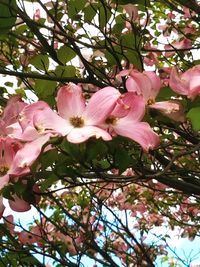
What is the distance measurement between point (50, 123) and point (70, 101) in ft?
0.26

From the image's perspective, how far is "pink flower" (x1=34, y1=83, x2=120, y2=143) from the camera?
874 millimetres

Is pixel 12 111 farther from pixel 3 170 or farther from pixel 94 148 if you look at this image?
pixel 94 148

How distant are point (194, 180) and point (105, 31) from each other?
1.95 feet

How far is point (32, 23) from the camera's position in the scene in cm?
156

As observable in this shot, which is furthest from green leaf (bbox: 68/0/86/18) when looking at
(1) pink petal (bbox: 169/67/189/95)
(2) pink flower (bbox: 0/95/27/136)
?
(1) pink petal (bbox: 169/67/189/95)

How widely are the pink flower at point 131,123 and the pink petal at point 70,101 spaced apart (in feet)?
0.24

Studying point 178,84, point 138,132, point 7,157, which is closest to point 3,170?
point 7,157

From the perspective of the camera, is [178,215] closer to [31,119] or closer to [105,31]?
[105,31]

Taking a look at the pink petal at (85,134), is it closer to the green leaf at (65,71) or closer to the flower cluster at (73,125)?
the flower cluster at (73,125)

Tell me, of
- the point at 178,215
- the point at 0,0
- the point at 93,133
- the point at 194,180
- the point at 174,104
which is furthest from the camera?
the point at 178,215

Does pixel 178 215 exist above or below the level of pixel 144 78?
above

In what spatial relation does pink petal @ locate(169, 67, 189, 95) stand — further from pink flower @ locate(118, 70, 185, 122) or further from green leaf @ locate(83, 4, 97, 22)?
green leaf @ locate(83, 4, 97, 22)

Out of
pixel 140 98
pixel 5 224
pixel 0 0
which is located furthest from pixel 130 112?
pixel 5 224

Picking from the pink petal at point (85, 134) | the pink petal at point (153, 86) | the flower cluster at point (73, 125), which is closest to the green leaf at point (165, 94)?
the pink petal at point (153, 86)
